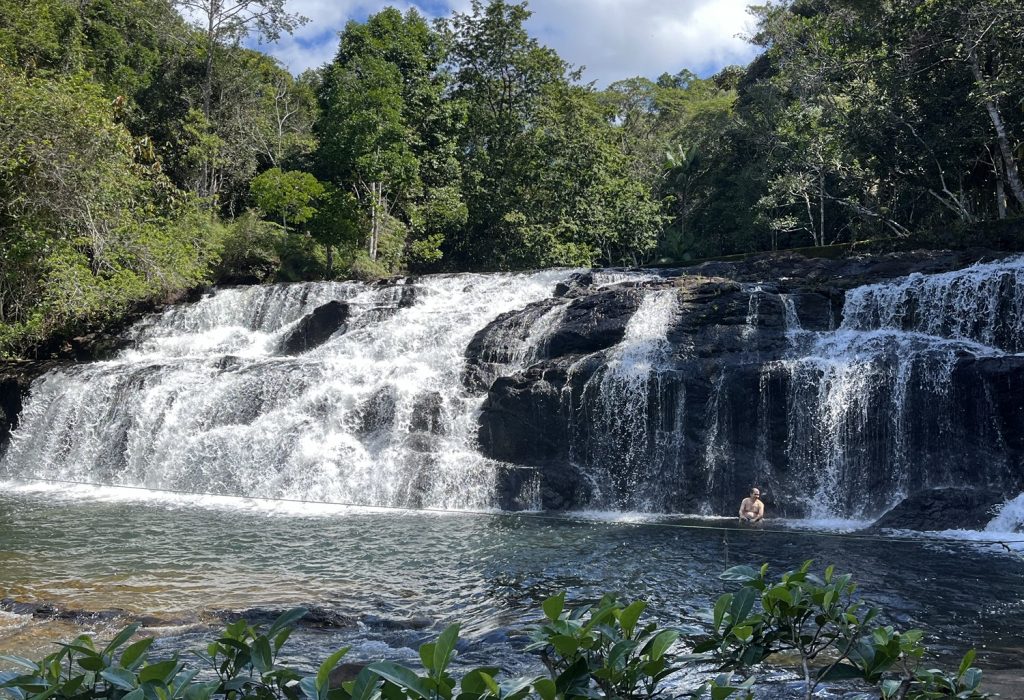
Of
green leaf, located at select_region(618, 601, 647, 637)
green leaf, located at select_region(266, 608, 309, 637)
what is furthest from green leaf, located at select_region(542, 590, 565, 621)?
green leaf, located at select_region(266, 608, 309, 637)

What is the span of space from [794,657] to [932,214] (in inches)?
724

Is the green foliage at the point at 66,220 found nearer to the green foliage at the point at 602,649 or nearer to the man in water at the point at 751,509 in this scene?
the man in water at the point at 751,509

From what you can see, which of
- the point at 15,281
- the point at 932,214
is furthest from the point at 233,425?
the point at 932,214

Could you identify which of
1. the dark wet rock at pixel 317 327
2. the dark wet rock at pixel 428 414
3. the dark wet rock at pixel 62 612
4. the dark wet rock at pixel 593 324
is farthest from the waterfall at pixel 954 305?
the dark wet rock at pixel 62 612

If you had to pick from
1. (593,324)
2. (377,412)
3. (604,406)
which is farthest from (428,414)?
(593,324)

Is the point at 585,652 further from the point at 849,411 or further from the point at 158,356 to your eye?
the point at 158,356

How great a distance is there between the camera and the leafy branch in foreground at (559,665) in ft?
6.52

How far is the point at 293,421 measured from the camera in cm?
1680

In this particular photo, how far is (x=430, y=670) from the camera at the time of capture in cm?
199

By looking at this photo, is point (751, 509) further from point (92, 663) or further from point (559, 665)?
point (92, 663)

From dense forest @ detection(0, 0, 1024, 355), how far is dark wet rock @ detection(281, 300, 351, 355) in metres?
4.23

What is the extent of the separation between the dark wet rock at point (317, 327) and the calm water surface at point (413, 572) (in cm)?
705

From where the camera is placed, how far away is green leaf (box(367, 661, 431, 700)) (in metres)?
1.96

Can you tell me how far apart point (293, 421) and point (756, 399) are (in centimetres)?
852
